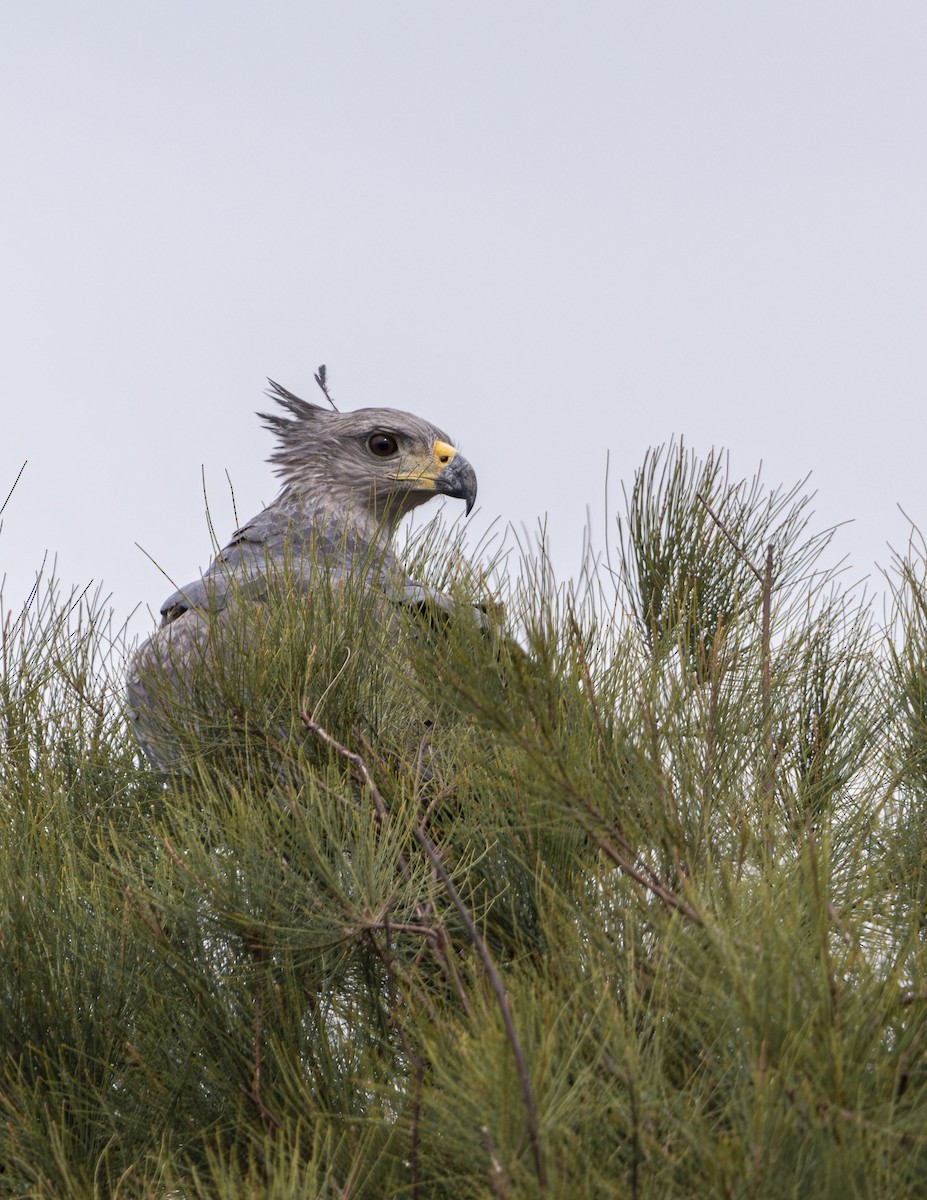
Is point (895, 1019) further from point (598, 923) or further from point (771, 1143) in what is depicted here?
point (598, 923)

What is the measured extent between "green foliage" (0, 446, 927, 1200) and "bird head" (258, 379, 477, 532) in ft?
6.76

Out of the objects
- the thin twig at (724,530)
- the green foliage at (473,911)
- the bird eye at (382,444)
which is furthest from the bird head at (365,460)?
the green foliage at (473,911)

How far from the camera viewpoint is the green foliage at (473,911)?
5.13 ft

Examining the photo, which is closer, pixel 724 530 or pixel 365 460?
pixel 724 530

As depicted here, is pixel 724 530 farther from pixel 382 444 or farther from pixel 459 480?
pixel 382 444

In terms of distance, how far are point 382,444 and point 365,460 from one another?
0.11 m

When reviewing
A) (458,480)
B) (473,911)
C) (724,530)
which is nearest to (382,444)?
(458,480)

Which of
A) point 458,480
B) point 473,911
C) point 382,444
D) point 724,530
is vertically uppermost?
point 382,444

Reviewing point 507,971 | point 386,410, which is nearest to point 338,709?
point 507,971

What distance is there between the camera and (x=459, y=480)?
5.05m

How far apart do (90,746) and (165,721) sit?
559mm

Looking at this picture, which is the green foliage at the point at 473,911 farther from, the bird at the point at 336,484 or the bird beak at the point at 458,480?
the bird beak at the point at 458,480

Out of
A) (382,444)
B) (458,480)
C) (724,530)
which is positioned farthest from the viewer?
(382,444)

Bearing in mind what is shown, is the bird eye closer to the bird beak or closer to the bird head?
the bird head
